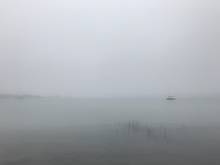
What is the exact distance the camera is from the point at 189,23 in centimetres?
141

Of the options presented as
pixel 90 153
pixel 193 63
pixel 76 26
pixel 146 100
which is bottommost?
pixel 90 153

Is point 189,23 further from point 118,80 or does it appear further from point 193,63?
point 118,80

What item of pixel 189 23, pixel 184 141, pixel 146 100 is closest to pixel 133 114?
pixel 146 100

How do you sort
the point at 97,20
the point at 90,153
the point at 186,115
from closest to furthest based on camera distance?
the point at 90,153 < the point at 186,115 < the point at 97,20

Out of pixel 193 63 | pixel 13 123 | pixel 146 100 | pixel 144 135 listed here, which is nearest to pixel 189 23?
pixel 193 63

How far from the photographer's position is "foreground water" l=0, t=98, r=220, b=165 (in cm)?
86

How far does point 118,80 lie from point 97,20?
23cm

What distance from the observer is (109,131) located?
3.57ft

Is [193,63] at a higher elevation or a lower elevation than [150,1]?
lower

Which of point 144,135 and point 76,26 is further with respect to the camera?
point 76,26

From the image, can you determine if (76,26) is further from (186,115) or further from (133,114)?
(186,115)

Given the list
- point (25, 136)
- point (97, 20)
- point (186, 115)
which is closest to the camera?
point (25, 136)

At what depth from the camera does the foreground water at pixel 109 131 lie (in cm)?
86

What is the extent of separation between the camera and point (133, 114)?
1.26 m
